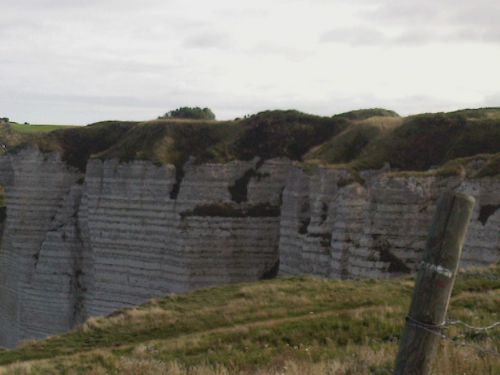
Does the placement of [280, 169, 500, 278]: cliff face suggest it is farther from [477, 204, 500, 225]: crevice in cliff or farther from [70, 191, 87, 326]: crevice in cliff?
[70, 191, 87, 326]: crevice in cliff

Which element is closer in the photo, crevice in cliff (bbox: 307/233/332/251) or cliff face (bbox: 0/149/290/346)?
crevice in cliff (bbox: 307/233/332/251)

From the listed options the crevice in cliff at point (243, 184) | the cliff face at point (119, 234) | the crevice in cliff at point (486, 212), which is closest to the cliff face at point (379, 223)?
the crevice in cliff at point (486, 212)

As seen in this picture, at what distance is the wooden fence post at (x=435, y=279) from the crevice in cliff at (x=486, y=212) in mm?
21131

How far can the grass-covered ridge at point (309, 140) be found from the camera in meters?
35.7

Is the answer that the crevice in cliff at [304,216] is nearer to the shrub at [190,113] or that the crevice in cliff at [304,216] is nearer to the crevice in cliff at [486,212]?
the crevice in cliff at [486,212]

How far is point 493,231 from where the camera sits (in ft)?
89.5

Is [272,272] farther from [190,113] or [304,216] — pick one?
[190,113]

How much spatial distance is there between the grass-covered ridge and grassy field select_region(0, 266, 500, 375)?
11120mm

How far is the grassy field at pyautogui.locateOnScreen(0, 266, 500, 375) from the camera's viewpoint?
38.4 feet

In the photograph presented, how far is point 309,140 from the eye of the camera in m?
45.1

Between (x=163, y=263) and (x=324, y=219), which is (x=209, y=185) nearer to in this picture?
(x=163, y=263)

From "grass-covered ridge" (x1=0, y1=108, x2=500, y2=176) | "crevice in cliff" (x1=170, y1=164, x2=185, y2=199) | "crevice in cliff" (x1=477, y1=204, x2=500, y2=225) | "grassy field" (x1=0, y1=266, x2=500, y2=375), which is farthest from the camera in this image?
"crevice in cliff" (x1=170, y1=164, x2=185, y2=199)

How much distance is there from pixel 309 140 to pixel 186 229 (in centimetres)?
948

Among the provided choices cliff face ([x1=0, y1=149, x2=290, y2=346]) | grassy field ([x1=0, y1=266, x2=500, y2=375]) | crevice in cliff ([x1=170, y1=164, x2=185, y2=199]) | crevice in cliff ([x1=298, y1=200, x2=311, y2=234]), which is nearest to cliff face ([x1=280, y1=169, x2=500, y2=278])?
crevice in cliff ([x1=298, y1=200, x2=311, y2=234])
